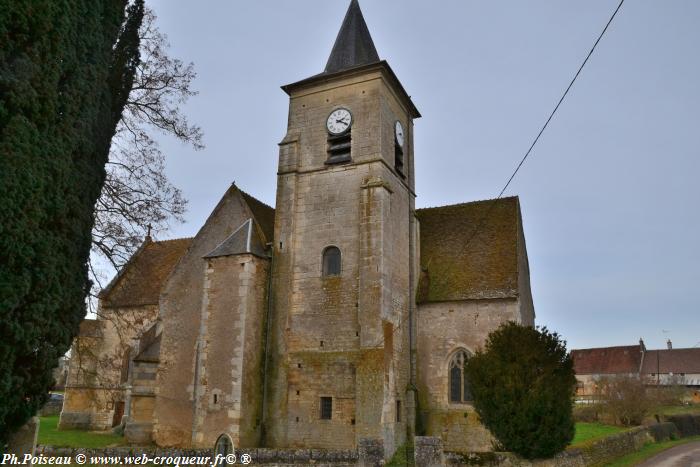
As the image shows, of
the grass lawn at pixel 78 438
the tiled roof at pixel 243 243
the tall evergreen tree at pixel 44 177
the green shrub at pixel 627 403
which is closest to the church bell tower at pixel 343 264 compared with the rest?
the tiled roof at pixel 243 243

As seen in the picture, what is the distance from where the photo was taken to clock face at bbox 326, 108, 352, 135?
2061cm

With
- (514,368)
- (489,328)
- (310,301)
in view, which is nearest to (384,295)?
(310,301)

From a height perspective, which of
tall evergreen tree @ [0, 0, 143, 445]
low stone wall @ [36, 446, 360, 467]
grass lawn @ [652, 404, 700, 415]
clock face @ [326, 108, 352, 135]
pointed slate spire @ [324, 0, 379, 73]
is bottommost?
low stone wall @ [36, 446, 360, 467]

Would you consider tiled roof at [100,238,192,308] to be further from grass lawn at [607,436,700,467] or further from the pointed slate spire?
grass lawn at [607,436,700,467]

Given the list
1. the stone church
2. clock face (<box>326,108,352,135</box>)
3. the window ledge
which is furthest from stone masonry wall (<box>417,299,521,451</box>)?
clock face (<box>326,108,352,135</box>)

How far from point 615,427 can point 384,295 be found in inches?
847

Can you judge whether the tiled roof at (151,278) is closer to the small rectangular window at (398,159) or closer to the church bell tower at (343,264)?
the church bell tower at (343,264)

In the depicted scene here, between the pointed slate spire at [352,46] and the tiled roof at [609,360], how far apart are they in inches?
1877

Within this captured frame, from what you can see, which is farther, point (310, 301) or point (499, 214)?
point (499, 214)

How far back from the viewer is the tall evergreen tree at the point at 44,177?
24.4 ft

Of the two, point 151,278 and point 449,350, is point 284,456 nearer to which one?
point 449,350

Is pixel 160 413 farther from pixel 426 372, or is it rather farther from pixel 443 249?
pixel 443 249

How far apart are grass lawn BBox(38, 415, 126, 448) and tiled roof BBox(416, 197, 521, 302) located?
1234cm

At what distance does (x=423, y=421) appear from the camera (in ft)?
63.6
